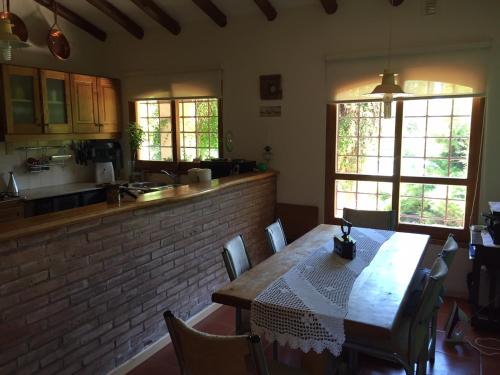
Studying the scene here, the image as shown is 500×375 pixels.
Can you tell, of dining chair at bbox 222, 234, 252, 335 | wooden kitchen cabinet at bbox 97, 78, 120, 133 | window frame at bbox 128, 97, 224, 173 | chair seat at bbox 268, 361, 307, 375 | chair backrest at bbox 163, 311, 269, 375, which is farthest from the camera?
wooden kitchen cabinet at bbox 97, 78, 120, 133

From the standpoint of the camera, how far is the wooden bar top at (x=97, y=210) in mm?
2037

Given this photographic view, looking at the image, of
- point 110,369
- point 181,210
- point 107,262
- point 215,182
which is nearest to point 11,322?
point 107,262

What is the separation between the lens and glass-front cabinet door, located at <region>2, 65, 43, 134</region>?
414 centimetres

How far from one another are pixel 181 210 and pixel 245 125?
6.03ft

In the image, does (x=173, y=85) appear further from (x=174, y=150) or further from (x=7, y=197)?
(x=7, y=197)

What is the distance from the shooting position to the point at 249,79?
4.63m

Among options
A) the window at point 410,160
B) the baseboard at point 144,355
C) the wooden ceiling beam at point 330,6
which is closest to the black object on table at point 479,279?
the window at point 410,160

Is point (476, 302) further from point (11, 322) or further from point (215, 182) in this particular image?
point (11, 322)

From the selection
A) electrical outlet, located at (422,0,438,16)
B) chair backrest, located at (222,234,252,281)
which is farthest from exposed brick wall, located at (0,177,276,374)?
electrical outlet, located at (422,0,438,16)

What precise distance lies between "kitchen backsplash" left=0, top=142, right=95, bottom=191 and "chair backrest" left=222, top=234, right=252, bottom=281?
3184 millimetres

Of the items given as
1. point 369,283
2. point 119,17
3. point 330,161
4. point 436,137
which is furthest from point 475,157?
point 119,17

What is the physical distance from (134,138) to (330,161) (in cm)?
254

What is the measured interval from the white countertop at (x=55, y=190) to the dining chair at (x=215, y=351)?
3.19 meters

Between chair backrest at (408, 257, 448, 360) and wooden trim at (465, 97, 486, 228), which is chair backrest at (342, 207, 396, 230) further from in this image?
chair backrest at (408, 257, 448, 360)
